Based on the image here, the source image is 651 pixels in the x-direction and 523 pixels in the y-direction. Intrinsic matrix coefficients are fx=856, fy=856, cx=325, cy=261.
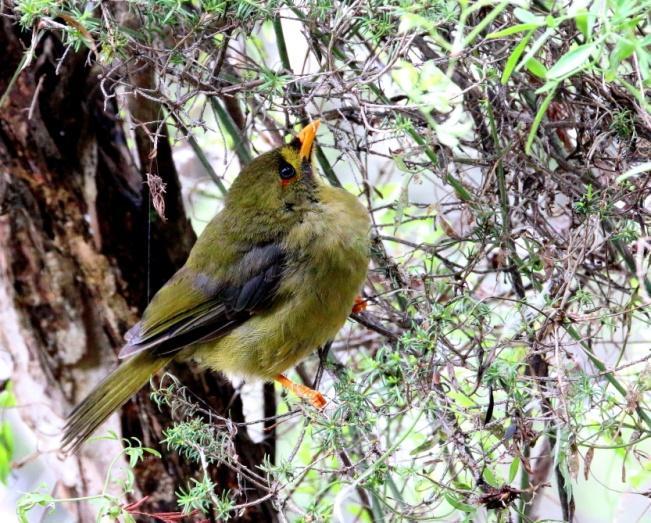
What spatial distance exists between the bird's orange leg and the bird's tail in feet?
1.52

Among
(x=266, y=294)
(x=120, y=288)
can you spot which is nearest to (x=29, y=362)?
(x=120, y=288)

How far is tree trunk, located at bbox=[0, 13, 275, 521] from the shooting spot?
304 centimetres

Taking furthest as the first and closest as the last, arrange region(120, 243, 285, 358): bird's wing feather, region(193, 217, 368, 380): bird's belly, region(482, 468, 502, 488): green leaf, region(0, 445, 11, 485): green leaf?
region(0, 445, 11, 485): green leaf, region(120, 243, 285, 358): bird's wing feather, region(193, 217, 368, 380): bird's belly, region(482, 468, 502, 488): green leaf

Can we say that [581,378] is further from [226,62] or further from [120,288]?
[120,288]

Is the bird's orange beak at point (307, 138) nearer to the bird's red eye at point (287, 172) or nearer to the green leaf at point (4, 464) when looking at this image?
the bird's red eye at point (287, 172)

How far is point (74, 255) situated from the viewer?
3.12 m

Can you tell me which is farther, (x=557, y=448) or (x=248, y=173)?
(x=248, y=173)

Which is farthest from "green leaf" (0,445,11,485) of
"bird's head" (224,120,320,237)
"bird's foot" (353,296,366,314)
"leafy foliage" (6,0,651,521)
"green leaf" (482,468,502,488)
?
"green leaf" (482,468,502,488)

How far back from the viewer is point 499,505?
183cm

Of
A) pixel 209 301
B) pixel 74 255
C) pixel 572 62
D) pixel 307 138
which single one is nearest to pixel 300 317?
pixel 209 301

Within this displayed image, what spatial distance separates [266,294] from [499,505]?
1372 millimetres

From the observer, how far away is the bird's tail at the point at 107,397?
2.88 meters

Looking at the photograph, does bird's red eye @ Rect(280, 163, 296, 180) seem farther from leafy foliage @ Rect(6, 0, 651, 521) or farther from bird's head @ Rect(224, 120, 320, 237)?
leafy foliage @ Rect(6, 0, 651, 521)

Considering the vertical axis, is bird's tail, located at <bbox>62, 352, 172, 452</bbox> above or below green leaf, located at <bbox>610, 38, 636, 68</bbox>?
below
